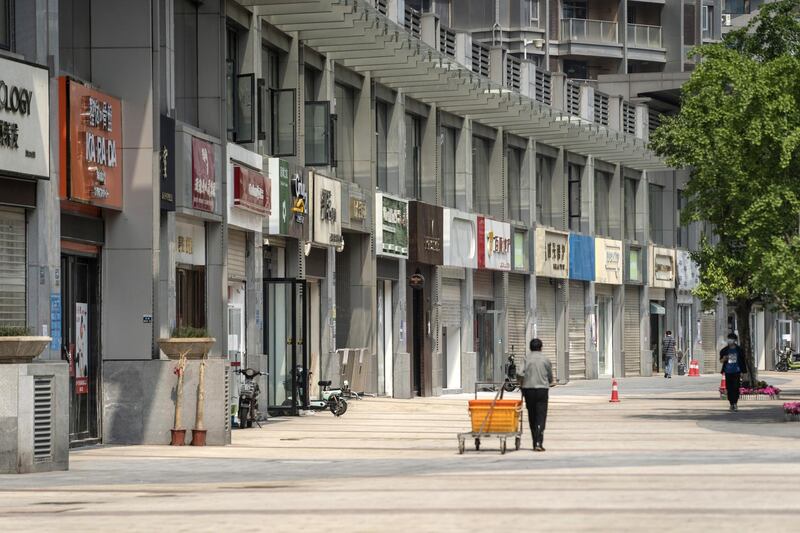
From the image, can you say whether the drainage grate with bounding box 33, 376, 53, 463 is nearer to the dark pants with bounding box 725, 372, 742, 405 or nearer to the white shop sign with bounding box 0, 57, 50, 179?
the white shop sign with bounding box 0, 57, 50, 179

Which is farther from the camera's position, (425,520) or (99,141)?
(99,141)

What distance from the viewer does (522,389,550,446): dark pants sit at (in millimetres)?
25156

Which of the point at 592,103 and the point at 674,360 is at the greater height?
the point at 592,103

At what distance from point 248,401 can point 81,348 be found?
5.13 m

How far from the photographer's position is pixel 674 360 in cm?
7131

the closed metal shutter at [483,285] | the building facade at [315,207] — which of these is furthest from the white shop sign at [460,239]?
the closed metal shutter at [483,285]

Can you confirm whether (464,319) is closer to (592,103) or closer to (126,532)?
(592,103)

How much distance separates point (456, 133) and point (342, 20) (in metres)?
15.7

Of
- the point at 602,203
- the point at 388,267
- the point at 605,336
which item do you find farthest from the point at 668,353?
the point at 388,267

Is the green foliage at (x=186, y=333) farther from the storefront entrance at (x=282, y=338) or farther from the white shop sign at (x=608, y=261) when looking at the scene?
the white shop sign at (x=608, y=261)

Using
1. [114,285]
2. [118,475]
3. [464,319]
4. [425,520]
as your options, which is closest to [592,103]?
[464,319]

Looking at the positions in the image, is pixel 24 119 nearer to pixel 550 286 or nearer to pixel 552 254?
pixel 552 254

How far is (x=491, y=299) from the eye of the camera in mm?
55531

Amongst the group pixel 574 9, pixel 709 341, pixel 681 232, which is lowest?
pixel 709 341
